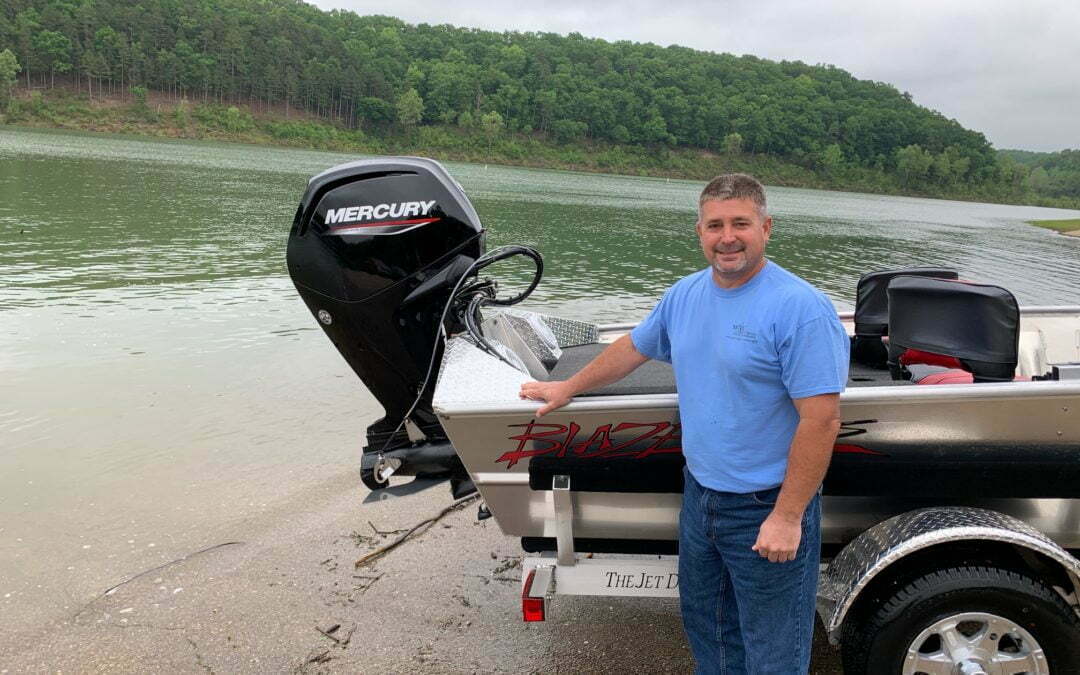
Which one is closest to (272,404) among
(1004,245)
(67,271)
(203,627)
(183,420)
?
(183,420)

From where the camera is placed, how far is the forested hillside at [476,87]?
85.5 metres

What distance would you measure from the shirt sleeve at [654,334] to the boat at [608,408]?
15cm

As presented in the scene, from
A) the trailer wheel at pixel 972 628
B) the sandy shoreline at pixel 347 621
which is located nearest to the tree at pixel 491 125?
the sandy shoreline at pixel 347 621

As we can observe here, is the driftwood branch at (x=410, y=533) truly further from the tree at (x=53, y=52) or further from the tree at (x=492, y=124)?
the tree at (x=53, y=52)

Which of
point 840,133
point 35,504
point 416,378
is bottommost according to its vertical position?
point 35,504

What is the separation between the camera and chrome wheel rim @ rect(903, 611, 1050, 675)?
7.71 ft

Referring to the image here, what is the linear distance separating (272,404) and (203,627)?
380 centimetres

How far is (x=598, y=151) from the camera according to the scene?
8900cm

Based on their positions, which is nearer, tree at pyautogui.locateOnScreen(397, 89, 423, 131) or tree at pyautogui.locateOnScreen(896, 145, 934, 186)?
tree at pyautogui.locateOnScreen(397, 89, 423, 131)

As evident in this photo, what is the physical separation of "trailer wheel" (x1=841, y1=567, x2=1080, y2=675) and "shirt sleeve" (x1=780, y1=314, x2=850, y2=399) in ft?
2.93

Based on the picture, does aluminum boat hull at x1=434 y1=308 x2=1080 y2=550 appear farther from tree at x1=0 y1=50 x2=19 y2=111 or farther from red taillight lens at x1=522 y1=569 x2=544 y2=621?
tree at x1=0 y1=50 x2=19 y2=111

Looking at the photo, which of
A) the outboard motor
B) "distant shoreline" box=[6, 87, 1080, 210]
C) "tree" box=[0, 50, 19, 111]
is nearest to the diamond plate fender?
the outboard motor

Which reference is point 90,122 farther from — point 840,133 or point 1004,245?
point 840,133

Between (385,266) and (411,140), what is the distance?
8022cm
